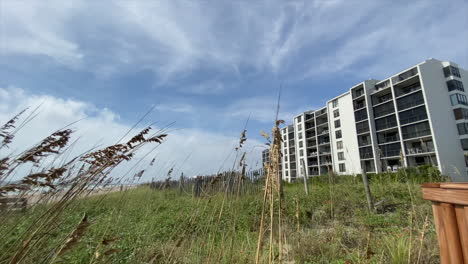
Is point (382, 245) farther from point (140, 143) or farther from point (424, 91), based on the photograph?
point (424, 91)

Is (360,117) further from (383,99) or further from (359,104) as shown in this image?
(383,99)

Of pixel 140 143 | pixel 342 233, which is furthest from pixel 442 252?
pixel 342 233

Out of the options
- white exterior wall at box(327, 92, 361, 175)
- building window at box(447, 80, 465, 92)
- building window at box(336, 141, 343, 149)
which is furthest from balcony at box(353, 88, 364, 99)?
building window at box(447, 80, 465, 92)

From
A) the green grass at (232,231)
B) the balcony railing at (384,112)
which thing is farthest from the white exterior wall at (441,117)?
the green grass at (232,231)

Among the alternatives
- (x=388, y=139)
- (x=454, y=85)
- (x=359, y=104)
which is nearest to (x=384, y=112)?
(x=388, y=139)

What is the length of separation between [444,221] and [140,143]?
1732 mm

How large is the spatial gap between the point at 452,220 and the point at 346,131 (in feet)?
122

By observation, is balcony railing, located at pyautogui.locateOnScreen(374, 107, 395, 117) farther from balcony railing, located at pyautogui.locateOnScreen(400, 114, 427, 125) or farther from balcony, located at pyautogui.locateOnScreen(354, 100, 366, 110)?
balcony, located at pyautogui.locateOnScreen(354, 100, 366, 110)

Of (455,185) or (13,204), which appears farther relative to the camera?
(13,204)

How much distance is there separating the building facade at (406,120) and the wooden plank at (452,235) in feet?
60.3

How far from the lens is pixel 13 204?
56.2 inches

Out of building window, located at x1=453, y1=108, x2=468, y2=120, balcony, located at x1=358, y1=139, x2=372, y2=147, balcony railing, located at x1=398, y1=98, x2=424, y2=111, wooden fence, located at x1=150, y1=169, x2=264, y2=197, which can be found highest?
balcony railing, located at x1=398, y1=98, x2=424, y2=111

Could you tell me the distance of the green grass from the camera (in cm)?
178

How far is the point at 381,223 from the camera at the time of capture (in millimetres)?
Result: 4066
